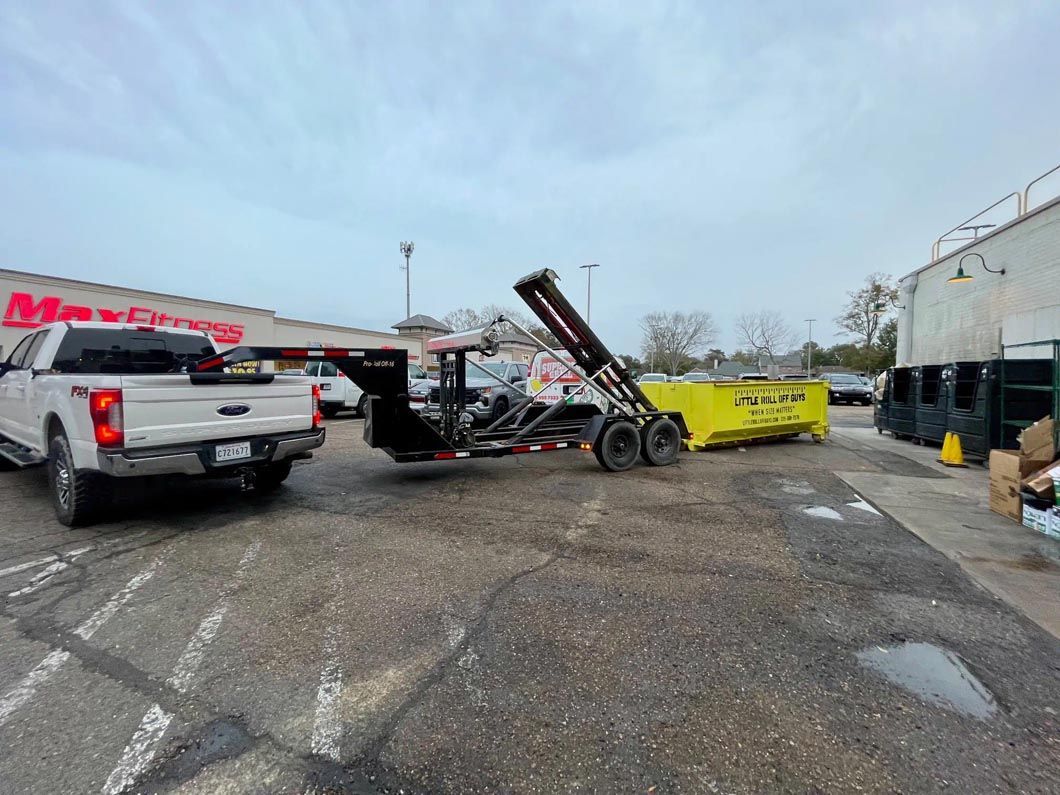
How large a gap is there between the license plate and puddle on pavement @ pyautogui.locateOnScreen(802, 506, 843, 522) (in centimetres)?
599

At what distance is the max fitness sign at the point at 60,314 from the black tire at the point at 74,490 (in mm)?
13439

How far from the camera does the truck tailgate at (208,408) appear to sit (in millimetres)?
4277

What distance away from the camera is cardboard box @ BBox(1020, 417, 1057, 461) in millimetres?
5227

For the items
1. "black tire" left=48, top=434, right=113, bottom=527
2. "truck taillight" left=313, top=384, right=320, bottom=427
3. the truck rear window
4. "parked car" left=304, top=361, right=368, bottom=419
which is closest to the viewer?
"black tire" left=48, top=434, right=113, bottom=527

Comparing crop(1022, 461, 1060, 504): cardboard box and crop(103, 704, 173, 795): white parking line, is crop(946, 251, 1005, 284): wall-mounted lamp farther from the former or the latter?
crop(103, 704, 173, 795): white parking line

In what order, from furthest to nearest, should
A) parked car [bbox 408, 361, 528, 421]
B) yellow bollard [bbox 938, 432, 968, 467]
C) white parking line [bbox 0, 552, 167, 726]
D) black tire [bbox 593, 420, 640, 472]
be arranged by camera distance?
1. yellow bollard [bbox 938, 432, 968, 467]
2. parked car [bbox 408, 361, 528, 421]
3. black tire [bbox 593, 420, 640, 472]
4. white parking line [bbox 0, 552, 167, 726]

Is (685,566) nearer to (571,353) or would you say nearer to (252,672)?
(252,672)

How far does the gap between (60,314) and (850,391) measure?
34.9 metres

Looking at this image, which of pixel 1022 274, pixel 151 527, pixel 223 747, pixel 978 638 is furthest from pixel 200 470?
pixel 1022 274

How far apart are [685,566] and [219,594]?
11.2 feet

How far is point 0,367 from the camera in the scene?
644 centimetres

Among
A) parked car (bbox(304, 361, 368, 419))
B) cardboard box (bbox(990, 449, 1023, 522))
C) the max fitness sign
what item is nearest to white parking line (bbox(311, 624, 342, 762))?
cardboard box (bbox(990, 449, 1023, 522))

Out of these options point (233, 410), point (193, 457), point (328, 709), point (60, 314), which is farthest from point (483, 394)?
point (60, 314)

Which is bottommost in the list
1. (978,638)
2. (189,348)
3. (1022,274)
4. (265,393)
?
(978,638)
